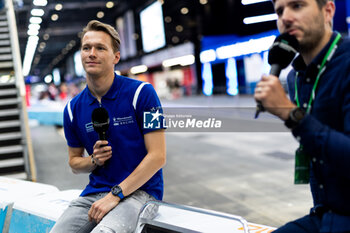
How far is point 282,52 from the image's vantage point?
3.90 ft

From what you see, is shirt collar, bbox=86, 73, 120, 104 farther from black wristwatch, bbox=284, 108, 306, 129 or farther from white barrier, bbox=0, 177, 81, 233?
black wristwatch, bbox=284, 108, 306, 129

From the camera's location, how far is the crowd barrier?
1.89 m

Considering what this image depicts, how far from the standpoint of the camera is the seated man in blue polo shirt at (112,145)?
2006mm

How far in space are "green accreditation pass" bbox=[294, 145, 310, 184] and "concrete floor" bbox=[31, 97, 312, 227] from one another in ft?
1.02

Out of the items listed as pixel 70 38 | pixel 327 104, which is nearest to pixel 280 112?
pixel 327 104

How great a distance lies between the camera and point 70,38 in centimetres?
3584

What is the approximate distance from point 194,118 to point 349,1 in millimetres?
15451

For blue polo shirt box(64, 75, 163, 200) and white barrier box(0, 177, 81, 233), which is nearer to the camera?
blue polo shirt box(64, 75, 163, 200)

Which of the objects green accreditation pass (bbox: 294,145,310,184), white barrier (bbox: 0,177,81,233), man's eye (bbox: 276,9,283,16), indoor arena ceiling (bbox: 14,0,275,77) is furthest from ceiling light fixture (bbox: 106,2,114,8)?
green accreditation pass (bbox: 294,145,310,184)

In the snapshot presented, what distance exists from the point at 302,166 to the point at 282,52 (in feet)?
1.31

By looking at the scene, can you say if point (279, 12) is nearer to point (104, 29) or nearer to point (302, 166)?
point (302, 166)

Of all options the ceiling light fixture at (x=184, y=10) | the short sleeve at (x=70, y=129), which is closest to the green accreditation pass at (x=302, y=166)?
the short sleeve at (x=70, y=129)

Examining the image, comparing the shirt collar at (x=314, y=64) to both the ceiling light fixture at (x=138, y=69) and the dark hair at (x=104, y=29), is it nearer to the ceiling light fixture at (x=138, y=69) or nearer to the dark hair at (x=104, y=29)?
the dark hair at (x=104, y=29)

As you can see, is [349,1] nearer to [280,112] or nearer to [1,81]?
[1,81]
